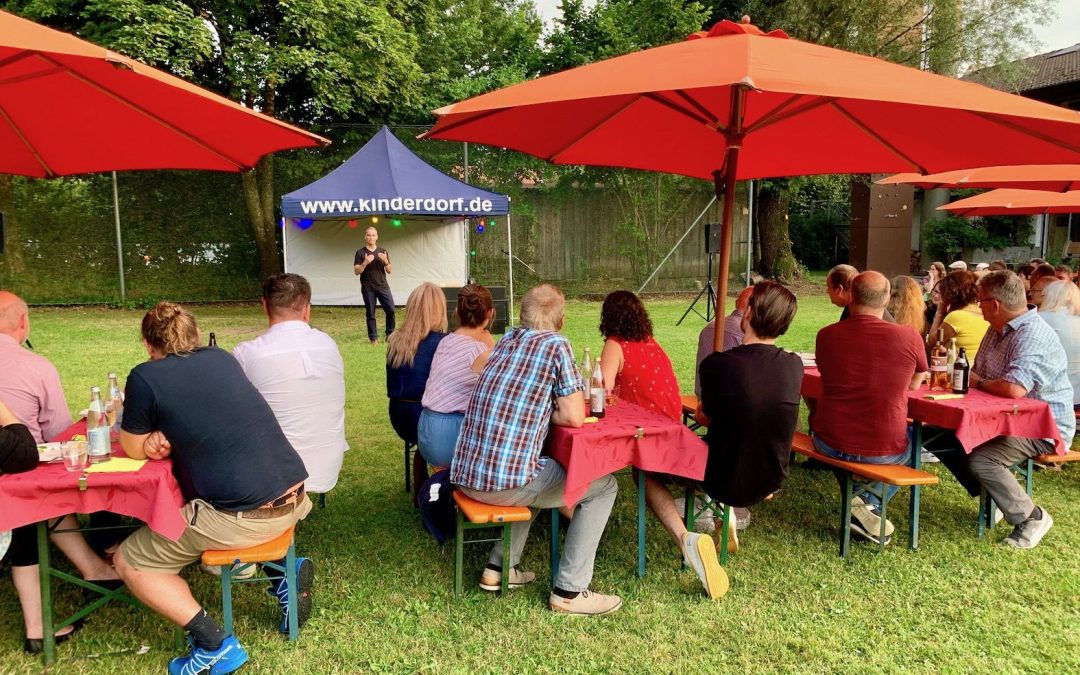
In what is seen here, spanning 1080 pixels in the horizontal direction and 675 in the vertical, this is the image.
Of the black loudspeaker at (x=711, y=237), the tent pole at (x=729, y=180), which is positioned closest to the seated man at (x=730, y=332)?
the tent pole at (x=729, y=180)

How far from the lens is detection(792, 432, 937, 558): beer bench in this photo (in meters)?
3.53

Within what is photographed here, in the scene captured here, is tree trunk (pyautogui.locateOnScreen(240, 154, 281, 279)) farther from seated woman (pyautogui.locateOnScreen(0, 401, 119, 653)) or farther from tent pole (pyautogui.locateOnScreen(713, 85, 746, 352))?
seated woman (pyautogui.locateOnScreen(0, 401, 119, 653))

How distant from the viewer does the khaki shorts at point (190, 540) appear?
8.54 feet

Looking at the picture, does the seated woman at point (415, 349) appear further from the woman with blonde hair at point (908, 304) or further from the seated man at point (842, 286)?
the woman with blonde hair at point (908, 304)

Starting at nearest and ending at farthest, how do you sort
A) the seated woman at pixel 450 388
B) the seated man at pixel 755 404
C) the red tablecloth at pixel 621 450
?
1. the red tablecloth at pixel 621 450
2. the seated man at pixel 755 404
3. the seated woman at pixel 450 388

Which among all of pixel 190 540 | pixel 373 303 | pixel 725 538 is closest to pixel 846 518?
pixel 725 538

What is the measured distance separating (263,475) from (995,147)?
153 inches

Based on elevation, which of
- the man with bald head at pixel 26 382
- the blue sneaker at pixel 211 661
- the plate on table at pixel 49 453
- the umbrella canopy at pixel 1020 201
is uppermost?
the umbrella canopy at pixel 1020 201

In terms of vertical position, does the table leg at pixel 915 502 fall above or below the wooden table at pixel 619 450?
below

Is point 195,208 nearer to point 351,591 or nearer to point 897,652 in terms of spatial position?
point 351,591

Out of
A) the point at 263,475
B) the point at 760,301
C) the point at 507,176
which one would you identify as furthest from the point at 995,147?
the point at 507,176

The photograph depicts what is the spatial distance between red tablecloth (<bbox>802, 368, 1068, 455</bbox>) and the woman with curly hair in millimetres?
1311

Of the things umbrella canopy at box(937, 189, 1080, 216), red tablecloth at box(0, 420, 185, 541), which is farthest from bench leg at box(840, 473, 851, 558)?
umbrella canopy at box(937, 189, 1080, 216)

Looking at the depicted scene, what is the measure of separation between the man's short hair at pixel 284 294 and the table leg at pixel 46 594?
1.22 meters
